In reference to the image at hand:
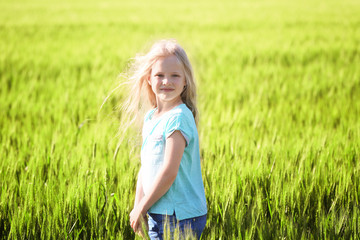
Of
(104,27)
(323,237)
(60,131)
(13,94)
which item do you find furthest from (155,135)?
(104,27)

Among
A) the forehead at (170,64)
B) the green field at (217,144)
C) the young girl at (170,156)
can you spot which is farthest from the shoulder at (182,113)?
the green field at (217,144)

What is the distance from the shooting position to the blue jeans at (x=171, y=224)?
1146 millimetres

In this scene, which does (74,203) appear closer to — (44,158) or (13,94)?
(44,158)

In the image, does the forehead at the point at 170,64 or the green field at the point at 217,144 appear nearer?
the forehead at the point at 170,64

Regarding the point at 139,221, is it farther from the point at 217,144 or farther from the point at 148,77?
the point at 217,144

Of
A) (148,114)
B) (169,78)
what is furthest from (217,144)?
(169,78)

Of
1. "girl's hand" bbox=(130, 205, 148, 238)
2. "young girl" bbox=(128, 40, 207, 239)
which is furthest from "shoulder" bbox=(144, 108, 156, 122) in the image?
"girl's hand" bbox=(130, 205, 148, 238)

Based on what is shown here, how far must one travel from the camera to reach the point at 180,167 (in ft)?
3.89

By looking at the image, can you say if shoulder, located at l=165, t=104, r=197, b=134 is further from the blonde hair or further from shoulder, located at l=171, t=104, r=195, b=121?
the blonde hair

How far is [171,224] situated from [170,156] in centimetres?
21

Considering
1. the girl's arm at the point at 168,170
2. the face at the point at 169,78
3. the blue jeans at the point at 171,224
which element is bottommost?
the blue jeans at the point at 171,224

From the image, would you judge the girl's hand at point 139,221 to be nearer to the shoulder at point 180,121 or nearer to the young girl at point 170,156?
the young girl at point 170,156

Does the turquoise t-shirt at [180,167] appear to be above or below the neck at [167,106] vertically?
below

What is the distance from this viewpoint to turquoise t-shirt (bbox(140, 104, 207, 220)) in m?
1.16
